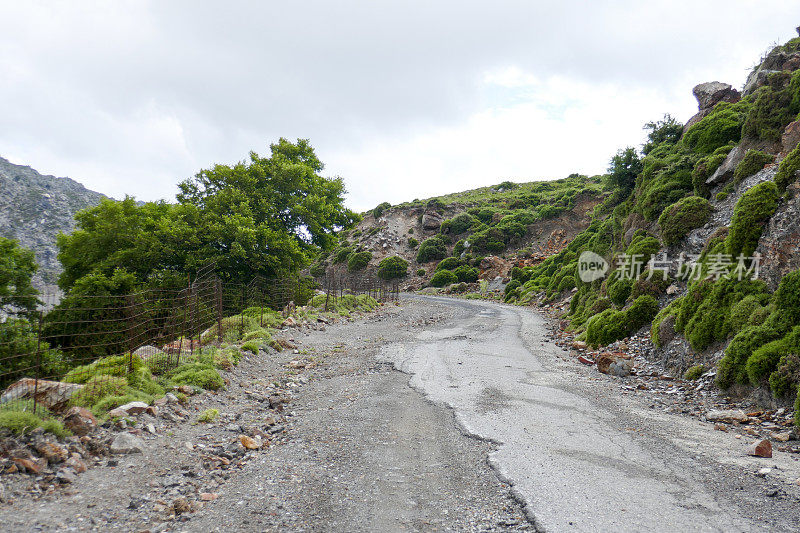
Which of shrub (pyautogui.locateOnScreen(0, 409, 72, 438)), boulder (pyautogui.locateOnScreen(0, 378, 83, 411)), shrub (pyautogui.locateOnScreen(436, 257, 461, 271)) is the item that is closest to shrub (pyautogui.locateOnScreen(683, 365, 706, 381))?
shrub (pyautogui.locateOnScreen(0, 409, 72, 438))

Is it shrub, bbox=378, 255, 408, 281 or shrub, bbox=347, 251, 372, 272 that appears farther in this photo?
shrub, bbox=347, 251, 372, 272

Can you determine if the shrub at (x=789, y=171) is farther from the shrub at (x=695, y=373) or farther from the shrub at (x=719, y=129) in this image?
the shrub at (x=719, y=129)

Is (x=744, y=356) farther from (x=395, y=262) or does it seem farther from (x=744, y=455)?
(x=395, y=262)

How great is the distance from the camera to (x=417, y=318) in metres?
22.8

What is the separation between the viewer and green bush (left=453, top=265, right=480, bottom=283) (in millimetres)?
50062

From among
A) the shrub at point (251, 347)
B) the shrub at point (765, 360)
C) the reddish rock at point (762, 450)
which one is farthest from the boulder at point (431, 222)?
the reddish rock at point (762, 450)

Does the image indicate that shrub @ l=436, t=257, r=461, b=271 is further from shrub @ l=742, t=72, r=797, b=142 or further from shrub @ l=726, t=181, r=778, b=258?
shrub @ l=726, t=181, r=778, b=258

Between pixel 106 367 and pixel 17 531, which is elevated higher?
pixel 106 367

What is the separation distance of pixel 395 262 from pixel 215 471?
53772 mm

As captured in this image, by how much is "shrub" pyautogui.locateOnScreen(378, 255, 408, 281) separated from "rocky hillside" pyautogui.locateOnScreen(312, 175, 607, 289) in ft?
4.41

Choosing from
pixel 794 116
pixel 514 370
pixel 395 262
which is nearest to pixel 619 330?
pixel 514 370

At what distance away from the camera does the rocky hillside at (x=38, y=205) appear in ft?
352

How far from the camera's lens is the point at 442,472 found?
15.0ft

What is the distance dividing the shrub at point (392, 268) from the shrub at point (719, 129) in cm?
4158
